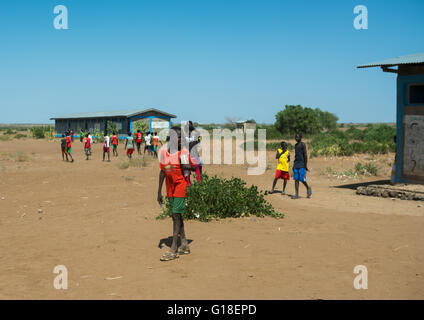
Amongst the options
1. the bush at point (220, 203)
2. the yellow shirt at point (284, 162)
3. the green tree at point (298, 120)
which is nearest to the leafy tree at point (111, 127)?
the green tree at point (298, 120)

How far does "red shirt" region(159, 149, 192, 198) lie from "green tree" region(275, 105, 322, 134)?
45.9 metres

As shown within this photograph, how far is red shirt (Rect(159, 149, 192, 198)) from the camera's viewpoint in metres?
5.95

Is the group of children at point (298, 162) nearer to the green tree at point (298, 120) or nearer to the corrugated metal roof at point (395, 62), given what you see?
the corrugated metal roof at point (395, 62)

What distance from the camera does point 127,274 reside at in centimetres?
531

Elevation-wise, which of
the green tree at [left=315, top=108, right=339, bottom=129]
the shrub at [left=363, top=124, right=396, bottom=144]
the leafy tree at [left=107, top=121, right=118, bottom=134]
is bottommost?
the shrub at [left=363, top=124, right=396, bottom=144]

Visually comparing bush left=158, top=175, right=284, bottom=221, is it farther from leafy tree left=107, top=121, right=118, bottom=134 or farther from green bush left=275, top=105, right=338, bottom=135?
green bush left=275, top=105, right=338, bottom=135

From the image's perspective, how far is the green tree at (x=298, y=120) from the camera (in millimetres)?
51250

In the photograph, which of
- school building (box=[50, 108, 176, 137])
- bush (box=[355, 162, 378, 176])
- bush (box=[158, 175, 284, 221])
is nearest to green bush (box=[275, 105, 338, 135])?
school building (box=[50, 108, 176, 137])

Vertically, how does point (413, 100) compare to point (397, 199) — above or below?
above

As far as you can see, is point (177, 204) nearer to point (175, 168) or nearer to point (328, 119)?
point (175, 168)

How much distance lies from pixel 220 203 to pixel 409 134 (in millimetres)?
7146

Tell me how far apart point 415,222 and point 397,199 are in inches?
128
